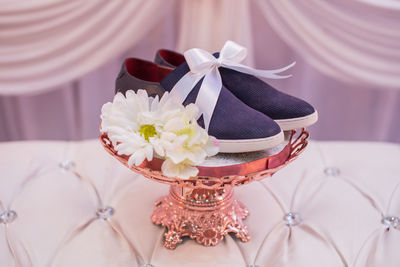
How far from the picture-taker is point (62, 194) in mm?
633

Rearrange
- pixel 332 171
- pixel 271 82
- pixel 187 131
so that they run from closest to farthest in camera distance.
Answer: pixel 187 131 → pixel 332 171 → pixel 271 82

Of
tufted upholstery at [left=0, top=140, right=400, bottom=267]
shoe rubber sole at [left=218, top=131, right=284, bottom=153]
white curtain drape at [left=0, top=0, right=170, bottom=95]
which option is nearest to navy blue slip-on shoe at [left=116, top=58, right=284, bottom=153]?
shoe rubber sole at [left=218, top=131, right=284, bottom=153]

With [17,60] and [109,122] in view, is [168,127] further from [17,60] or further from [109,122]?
[17,60]

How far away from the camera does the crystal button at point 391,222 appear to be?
0.57m

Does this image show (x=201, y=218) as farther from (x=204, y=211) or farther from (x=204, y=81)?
(x=204, y=81)

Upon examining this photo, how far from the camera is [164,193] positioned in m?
0.65

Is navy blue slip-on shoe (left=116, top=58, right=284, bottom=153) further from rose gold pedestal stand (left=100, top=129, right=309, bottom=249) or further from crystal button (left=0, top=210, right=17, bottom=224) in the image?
crystal button (left=0, top=210, right=17, bottom=224)

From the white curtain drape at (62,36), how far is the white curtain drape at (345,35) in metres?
0.32

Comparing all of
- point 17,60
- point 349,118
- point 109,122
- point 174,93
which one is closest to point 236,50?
point 174,93

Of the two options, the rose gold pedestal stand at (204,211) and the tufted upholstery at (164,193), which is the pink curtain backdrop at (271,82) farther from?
the rose gold pedestal stand at (204,211)

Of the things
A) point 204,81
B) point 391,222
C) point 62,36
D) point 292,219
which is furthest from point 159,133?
point 62,36

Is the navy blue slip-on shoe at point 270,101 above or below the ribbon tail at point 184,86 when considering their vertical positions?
below

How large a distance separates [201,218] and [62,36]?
686 millimetres

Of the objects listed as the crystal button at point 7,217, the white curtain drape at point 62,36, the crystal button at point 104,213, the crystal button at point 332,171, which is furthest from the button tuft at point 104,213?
the white curtain drape at point 62,36
